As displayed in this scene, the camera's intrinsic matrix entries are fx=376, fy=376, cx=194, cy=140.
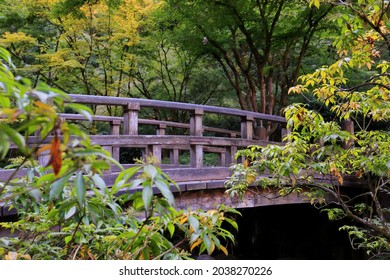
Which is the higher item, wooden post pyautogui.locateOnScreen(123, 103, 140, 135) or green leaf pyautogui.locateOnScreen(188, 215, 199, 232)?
wooden post pyautogui.locateOnScreen(123, 103, 140, 135)

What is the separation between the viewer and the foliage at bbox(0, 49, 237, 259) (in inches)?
32.8

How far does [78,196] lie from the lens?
1066 millimetres

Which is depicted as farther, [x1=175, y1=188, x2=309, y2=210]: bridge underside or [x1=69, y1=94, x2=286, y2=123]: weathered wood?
[x1=175, y1=188, x2=309, y2=210]: bridge underside

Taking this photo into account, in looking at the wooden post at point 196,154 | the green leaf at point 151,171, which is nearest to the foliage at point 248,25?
the wooden post at point 196,154

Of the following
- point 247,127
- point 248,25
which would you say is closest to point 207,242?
point 247,127

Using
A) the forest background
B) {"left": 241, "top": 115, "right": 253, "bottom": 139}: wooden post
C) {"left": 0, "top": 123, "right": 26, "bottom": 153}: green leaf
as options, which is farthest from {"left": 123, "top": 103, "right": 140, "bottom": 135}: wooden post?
{"left": 0, "top": 123, "right": 26, "bottom": 153}: green leaf

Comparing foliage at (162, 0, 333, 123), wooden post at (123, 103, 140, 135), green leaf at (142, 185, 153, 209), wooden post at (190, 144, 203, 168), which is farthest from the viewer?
foliage at (162, 0, 333, 123)

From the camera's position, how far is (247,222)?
865 cm

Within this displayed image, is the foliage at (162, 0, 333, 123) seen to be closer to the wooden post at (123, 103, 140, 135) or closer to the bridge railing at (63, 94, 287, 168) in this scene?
the bridge railing at (63, 94, 287, 168)

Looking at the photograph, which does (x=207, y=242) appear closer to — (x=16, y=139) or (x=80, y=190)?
(x=80, y=190)

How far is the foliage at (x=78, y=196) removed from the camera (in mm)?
833

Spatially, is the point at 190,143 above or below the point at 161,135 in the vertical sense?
below
